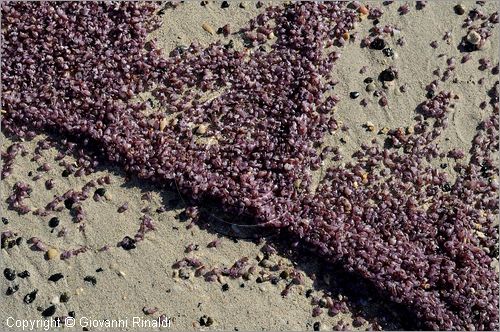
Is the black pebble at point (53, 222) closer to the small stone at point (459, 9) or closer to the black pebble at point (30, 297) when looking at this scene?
the black pebble at point (30, 297)

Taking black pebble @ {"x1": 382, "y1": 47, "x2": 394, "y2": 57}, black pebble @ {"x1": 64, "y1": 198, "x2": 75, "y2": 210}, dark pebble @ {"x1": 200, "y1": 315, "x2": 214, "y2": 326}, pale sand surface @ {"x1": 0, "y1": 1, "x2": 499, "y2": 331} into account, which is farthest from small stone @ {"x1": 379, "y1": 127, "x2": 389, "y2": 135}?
black pebble @ {"x1": 64, "y1": 198, "x2": 75, "y2": 210}

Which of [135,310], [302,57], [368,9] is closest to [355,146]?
[302,57]

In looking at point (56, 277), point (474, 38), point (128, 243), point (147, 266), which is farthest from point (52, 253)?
point (474, 38)

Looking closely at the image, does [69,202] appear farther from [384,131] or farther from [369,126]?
[384,131]

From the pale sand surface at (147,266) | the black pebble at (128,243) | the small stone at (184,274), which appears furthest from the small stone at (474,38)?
the black pebble at (128,243)

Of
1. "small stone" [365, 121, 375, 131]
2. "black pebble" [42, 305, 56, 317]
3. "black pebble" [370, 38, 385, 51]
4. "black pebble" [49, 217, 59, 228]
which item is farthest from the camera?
"black pebble" [370, 38, 385, 51]

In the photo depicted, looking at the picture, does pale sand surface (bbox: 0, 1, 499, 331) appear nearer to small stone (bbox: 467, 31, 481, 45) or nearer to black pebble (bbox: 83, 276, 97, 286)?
black pebble (bbox: 83, 276, 97, 286)
